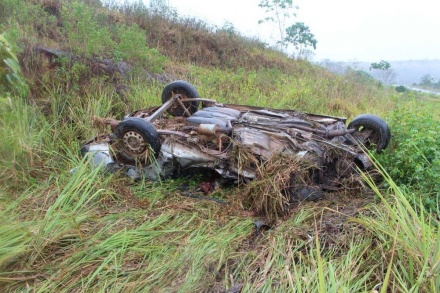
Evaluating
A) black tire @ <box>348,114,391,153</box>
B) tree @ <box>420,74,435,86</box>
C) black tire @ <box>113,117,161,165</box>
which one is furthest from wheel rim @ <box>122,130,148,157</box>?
tree @ <box>420,74,435,86</box>

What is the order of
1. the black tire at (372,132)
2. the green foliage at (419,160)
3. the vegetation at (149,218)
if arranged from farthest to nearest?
1. the black tire at (372,132)
2. the green foliage at (419,160)
3. the vegetation at (149,218)

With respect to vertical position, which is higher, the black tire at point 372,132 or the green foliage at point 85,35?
the green foliage at point 85,35

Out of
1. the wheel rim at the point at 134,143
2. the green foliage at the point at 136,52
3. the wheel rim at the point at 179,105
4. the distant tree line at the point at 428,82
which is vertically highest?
the green foliage at the point at 136,52

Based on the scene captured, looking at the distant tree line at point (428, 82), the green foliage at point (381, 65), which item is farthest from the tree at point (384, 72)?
the distant tree line at point (428, 82)

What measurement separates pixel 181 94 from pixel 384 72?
13.7m

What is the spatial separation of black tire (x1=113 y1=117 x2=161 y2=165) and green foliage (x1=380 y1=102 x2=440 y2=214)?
260 cm

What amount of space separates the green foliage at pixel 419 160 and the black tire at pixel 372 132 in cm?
14

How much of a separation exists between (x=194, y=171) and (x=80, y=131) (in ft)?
6.15

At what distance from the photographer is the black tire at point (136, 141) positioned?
144 inches

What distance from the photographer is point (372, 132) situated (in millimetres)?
4215

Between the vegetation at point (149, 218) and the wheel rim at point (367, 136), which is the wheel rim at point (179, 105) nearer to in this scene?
the vegetation at point (149, 218)

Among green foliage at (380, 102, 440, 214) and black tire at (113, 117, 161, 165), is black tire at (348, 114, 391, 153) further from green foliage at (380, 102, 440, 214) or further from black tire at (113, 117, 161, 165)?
black tire at (113, 117, 161, 165)

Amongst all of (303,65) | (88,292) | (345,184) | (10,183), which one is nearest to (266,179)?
(345,184)

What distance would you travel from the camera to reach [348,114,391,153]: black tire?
13.5ft
